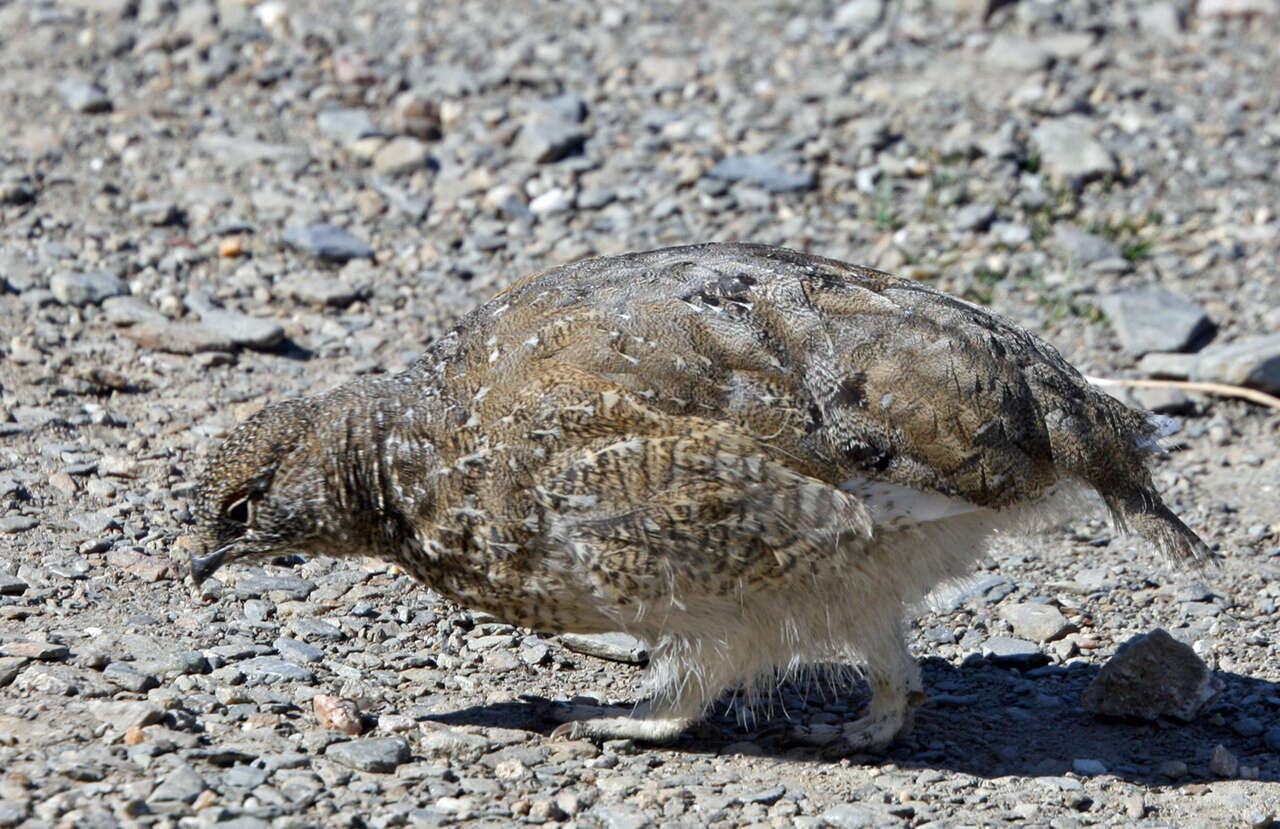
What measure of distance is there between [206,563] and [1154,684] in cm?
387

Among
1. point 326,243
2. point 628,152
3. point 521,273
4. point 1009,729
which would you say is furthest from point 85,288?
point 1009,729

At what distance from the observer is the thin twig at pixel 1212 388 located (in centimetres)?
910

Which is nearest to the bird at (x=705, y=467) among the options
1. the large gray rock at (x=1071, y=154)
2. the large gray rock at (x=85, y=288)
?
the large gray rock at (x=85, y=288)

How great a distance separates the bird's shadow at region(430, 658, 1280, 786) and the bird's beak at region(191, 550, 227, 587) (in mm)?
1041

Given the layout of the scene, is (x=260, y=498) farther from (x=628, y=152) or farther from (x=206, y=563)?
(x=628, y=152)

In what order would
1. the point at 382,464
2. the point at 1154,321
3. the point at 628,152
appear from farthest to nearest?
the point at 628,152
the point at 1154,321
the point at 382,464

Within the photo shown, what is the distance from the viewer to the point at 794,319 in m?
5.84

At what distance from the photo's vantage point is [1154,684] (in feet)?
21.4

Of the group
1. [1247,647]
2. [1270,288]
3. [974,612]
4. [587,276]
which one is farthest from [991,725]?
[1270,288]

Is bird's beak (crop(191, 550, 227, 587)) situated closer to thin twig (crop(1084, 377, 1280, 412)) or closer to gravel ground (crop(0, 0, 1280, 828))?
gravel ground (crop(0, 0, 1280, 828))

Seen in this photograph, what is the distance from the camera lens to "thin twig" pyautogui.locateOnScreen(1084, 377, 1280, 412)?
910 cm

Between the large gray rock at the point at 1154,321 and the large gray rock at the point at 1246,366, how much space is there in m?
0.33

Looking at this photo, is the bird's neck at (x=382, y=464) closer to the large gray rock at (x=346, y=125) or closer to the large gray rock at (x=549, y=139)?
the large gray rock at (x=549, y=139)

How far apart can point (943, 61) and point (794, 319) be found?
7734 mm
